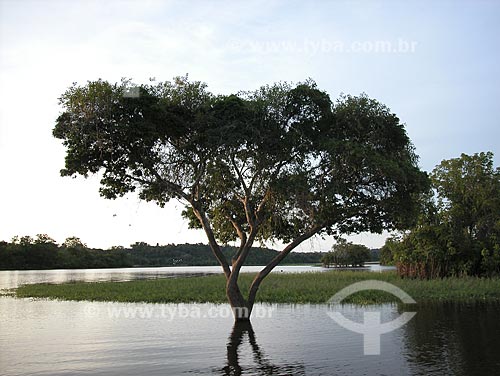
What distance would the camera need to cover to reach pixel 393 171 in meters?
20.7

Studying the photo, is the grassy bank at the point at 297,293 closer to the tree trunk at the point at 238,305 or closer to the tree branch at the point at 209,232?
the tree trunk at the point at 238,305

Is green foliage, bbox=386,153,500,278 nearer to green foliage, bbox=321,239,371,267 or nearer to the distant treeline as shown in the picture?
green foliage, bbox=321,239,371,267

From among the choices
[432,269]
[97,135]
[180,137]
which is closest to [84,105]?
[97,135]

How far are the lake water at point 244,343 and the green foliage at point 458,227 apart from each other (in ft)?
57.1

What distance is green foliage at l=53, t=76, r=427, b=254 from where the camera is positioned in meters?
21.1

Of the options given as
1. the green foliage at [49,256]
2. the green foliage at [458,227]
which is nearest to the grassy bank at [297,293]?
the green foliage at [458,227]

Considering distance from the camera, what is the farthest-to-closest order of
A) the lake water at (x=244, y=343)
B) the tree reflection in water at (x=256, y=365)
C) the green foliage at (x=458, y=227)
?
the green foliage at (x=458, y=227) → the lake water at (x=244, y=343) → the tree reflection in water at (x=256, y=365)

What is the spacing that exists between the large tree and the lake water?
3.85m

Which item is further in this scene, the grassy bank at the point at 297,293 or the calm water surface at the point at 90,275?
the calm water surface at the point at 90,275

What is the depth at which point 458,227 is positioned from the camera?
48.6 metres

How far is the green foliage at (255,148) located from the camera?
21141 millimetres

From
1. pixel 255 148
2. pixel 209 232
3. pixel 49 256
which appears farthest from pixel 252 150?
pixel 49 256

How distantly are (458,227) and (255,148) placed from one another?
3320cm

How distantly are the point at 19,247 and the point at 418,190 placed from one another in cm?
15100
